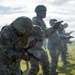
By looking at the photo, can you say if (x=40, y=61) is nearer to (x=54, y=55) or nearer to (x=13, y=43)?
(x=13, y=43)

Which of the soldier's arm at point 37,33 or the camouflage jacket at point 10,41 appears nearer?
the camouflage jacket at point 10,41

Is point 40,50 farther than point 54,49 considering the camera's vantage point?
No

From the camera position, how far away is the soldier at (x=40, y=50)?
8.96 m

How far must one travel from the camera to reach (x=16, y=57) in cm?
559

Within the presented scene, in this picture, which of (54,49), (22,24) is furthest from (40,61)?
(54,49)

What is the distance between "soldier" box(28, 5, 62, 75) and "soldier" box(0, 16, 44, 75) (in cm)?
282

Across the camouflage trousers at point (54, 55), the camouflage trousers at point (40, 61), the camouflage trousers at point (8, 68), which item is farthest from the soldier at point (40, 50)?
the camouflage trousers at point (54, 55)

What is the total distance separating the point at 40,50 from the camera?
29.8ft

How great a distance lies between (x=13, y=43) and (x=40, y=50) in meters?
3.37

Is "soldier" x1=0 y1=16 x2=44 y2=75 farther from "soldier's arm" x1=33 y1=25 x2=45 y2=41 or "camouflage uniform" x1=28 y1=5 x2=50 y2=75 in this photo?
"camouflage uniform" x1=28 y1=5 x2=50 y2=75

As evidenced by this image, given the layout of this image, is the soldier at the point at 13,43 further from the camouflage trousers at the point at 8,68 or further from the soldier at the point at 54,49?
the soldier at the point at 54,49

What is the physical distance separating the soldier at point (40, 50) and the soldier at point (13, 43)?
111 inches

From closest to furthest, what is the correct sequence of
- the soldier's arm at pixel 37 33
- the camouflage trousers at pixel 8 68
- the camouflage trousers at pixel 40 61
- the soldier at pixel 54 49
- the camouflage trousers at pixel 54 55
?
the camouflage trousers at pixel 8 68, the soldier's arm at pixel 37 33, the camouflage trousers at pixel 40 61, the camouflage trousers at pixel 54 55, the soldier at pixel 54 49

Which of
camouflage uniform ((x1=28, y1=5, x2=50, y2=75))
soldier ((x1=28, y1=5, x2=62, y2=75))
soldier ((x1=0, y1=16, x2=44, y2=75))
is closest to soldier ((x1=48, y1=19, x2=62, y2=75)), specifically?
soldier ((x1=28, y1=5, x2=62, y2=75))
